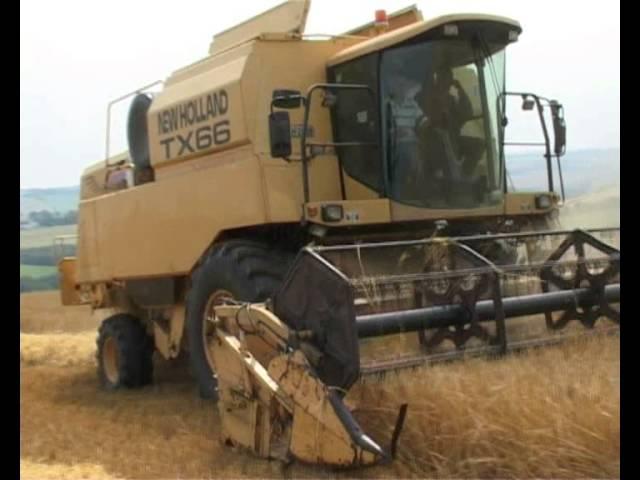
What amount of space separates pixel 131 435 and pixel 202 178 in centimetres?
209

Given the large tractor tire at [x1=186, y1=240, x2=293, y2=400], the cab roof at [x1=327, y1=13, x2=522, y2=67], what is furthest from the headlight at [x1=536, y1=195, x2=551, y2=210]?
the large tractor tire at [x1=186, y1=240, x2=293, y2=400]

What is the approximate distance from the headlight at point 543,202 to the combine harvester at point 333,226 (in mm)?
15

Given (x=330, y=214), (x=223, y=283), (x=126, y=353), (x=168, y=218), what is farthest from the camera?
(x=126, y=353)

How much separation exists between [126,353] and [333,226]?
11.2 feet

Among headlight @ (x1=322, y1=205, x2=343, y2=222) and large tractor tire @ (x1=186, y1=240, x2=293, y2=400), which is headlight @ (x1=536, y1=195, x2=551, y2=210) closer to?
headlight @ (x1=322, y1=205, x2=343, y2=222)

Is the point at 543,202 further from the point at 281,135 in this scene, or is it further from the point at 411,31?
the point at 281,135

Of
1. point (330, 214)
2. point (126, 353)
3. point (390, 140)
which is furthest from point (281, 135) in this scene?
point (126, 353)

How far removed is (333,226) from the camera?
238 inches

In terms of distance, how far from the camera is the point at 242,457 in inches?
197

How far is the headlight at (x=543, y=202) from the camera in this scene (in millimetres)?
7047

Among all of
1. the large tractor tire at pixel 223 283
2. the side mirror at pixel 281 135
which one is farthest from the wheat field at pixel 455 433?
the side mirror at pixel 281 135

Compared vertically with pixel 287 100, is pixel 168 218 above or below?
below

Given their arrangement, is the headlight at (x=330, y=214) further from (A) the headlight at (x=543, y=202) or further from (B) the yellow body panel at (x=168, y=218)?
(A) the headlight at (x=543, y=202)

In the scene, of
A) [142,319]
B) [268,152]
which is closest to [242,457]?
[268,152]
